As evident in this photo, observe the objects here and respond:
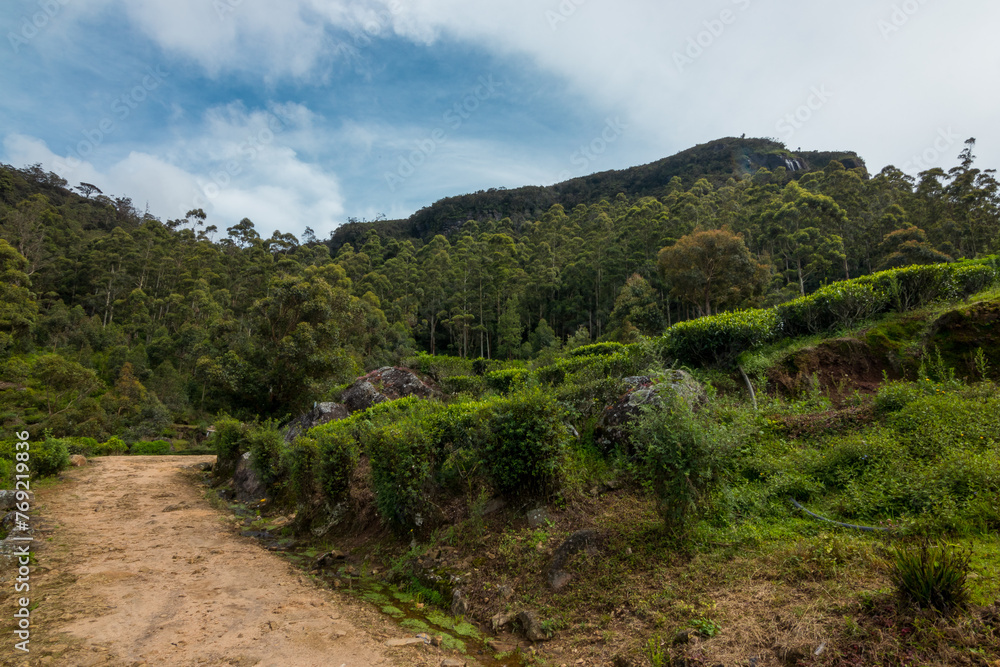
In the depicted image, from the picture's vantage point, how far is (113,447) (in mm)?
22609

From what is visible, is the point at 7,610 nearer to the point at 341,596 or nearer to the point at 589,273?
the point at 341,596

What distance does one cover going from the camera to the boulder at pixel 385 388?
14.8 meters

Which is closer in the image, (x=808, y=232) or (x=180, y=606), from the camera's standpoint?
(x=180, y=606)

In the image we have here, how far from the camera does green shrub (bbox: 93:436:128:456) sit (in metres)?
22.1

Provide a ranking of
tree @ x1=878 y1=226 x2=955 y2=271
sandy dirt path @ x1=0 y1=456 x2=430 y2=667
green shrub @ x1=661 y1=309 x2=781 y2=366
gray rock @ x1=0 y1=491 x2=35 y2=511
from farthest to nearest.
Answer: tree @ x1=878 y1=226 x2=955 y2=271 < green shrub @ x1=661 y1=309 x2=781 y2=366 < gray rock @ x1=0 y1=491 x2=35 y2=511 < sandy dirt path @ x1=0 y1=456 x2=430 y2=667

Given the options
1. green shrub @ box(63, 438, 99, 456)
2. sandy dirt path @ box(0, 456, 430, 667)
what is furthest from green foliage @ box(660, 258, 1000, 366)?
green shrub @ box(63, 438, 99, 456)

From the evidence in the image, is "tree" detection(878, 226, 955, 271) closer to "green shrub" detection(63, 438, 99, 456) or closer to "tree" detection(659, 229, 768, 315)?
"tree" detection(659, 229, 768, 315)

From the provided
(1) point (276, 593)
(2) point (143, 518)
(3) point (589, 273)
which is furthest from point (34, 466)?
(3) point (589, 273)

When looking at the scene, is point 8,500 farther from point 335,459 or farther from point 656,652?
point 656,652

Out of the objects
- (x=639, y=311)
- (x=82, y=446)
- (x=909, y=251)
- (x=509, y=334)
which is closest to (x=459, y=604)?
(x=82, y=446)

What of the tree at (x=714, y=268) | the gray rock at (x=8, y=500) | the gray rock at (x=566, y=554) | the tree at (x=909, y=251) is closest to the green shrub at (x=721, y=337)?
the gray rock at (x=566, y=554)

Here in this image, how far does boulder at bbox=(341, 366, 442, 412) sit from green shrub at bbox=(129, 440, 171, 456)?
1623cm

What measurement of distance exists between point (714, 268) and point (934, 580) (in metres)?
23.6

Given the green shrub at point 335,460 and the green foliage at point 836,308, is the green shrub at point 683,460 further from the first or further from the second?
the green foliage at point 836,308
